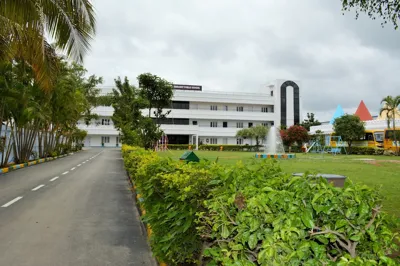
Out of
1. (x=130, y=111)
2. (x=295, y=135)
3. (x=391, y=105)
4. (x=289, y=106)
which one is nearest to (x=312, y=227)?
(x=130, y=111)

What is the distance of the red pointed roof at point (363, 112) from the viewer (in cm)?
6412

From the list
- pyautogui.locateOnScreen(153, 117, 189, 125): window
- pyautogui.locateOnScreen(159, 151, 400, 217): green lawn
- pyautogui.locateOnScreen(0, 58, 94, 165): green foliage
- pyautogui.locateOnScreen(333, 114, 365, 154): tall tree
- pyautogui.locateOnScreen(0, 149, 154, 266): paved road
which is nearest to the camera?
pyautogui.locateOnScreen(0, 149, 154, 266): paved road

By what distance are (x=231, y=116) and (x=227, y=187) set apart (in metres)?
71.6

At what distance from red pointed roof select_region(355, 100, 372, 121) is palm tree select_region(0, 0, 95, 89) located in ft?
207

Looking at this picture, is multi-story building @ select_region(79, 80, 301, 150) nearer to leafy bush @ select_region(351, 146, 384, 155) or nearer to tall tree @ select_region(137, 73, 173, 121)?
leafy bush @ select_region(351, 146, 384, 155)

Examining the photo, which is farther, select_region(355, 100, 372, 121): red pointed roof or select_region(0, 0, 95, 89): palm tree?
select_region(355, 100, 372, 121): red pointed roof

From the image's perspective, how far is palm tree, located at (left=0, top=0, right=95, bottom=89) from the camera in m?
9.31

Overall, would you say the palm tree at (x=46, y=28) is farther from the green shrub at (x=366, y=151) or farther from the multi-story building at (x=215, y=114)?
the multi-story building at (x=215, y=114)

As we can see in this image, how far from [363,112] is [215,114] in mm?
28535

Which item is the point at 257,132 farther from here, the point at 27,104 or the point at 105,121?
the point at 27,104

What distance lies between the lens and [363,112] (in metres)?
64.4

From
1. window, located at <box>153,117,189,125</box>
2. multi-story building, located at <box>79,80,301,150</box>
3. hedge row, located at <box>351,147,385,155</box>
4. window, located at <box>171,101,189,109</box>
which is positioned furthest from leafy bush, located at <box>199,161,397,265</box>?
window, located at <box>171,101,189,109</box>

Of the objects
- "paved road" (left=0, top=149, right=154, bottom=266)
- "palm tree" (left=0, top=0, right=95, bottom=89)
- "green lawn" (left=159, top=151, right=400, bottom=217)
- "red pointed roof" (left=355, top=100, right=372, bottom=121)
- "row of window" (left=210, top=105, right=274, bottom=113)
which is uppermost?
"row of window" (left=210, top=105, right=274, bottom=113)

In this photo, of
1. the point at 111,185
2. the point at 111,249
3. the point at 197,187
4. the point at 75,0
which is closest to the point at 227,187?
the point at 197,187
